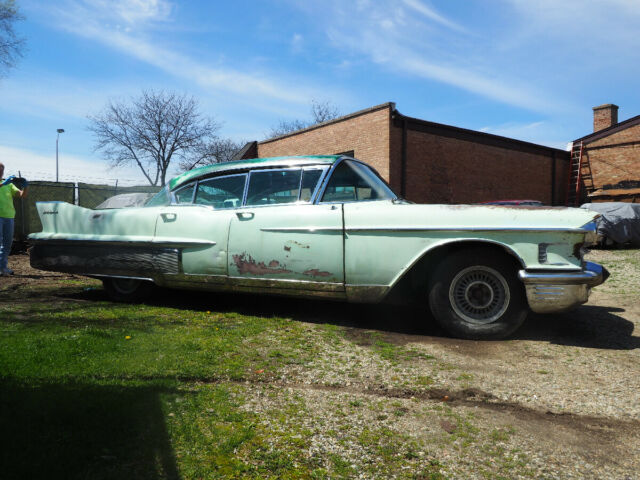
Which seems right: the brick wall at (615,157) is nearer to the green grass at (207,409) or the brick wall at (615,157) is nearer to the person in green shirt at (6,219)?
the green grass at (207,409)

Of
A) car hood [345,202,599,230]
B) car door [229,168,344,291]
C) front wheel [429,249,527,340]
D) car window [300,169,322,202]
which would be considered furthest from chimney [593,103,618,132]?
car door [229,168,344,291]

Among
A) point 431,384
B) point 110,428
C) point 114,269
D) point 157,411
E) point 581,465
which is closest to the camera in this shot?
point 581,465

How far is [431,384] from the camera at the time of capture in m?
2.61

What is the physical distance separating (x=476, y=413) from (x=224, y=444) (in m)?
1.31

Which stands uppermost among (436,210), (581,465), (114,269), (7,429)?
(436,210)

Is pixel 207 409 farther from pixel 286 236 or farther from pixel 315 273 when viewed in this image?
pixel 286 236

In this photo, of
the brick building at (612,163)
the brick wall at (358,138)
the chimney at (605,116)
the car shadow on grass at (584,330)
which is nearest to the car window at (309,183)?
the car shadow on grass at (584,330)

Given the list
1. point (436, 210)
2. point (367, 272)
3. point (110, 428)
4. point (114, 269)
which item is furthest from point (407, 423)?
point (114, 269)

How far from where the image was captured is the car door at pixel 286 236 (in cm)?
379

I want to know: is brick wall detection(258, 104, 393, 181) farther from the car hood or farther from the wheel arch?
the car hood

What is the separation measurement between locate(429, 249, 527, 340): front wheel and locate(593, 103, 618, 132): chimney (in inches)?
1021

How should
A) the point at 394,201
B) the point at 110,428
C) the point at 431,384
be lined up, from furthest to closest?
the point at 394,201, the point at 431,384, the point at 110,428

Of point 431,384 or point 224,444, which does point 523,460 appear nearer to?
point 431,384

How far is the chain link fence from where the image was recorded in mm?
11953
